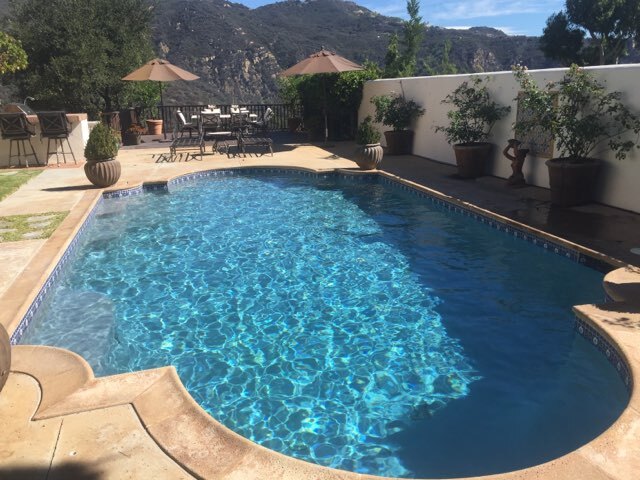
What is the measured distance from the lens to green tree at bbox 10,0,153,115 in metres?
15.4

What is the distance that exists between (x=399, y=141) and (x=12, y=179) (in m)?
9.03

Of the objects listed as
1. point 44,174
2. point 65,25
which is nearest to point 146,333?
point 44,174

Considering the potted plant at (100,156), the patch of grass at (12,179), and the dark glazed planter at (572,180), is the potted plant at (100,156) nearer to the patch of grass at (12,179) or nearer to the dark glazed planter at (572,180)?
the patch of grass at (12,179)

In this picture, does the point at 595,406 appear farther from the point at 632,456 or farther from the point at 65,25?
the point at 65,25

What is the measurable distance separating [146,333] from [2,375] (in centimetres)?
182

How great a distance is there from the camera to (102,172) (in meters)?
9.06

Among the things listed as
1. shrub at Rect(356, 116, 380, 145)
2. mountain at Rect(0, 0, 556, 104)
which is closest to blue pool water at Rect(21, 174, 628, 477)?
shrub at Rect(356, 116, 380, 145)

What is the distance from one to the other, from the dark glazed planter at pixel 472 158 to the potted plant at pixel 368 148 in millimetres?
1753

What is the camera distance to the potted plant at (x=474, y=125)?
9.42 metres

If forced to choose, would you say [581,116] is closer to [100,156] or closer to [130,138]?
[100,156]

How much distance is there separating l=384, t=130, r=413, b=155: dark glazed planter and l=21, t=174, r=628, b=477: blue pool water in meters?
5.70

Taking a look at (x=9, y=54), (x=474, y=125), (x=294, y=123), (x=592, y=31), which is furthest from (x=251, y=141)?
(x=592, y=31)

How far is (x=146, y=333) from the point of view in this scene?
4.52 meters

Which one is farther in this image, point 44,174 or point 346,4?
point 346,4
